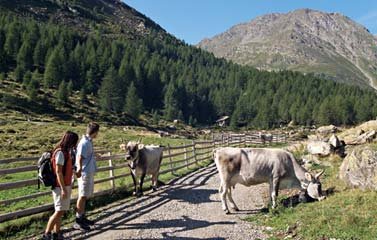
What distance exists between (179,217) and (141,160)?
14.2ft

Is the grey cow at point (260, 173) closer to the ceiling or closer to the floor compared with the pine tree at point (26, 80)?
closer to the floor

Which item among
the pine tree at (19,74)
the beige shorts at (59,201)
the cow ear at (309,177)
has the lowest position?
the cow ear at (309,177)

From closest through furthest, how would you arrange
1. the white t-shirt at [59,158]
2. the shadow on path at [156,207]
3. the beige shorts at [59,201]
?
the white t-shirt at [59,158], the beige shorts at [59,201], the shadow on path at [156,207]

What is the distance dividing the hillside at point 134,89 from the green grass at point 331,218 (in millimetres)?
70375

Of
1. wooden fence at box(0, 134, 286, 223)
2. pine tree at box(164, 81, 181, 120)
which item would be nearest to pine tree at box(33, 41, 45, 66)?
pine tree at box(164, 81, 181, 120)

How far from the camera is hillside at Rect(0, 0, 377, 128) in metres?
90.1

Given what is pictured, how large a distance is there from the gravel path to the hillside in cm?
6577

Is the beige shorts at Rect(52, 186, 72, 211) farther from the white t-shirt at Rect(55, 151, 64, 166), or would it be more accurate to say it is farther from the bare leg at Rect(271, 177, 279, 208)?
the bare leg at Rect(271, 177, 279, 208)

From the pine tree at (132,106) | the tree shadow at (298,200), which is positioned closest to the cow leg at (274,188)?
the tree shadow at (298,200)

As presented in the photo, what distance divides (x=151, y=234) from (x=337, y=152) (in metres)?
13.1

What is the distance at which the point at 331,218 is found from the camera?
8992mm

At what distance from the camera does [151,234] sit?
9.42m

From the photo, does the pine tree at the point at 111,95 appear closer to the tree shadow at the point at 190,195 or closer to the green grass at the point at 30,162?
the green grass at the point at 30,162

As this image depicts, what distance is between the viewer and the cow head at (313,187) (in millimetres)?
11578
